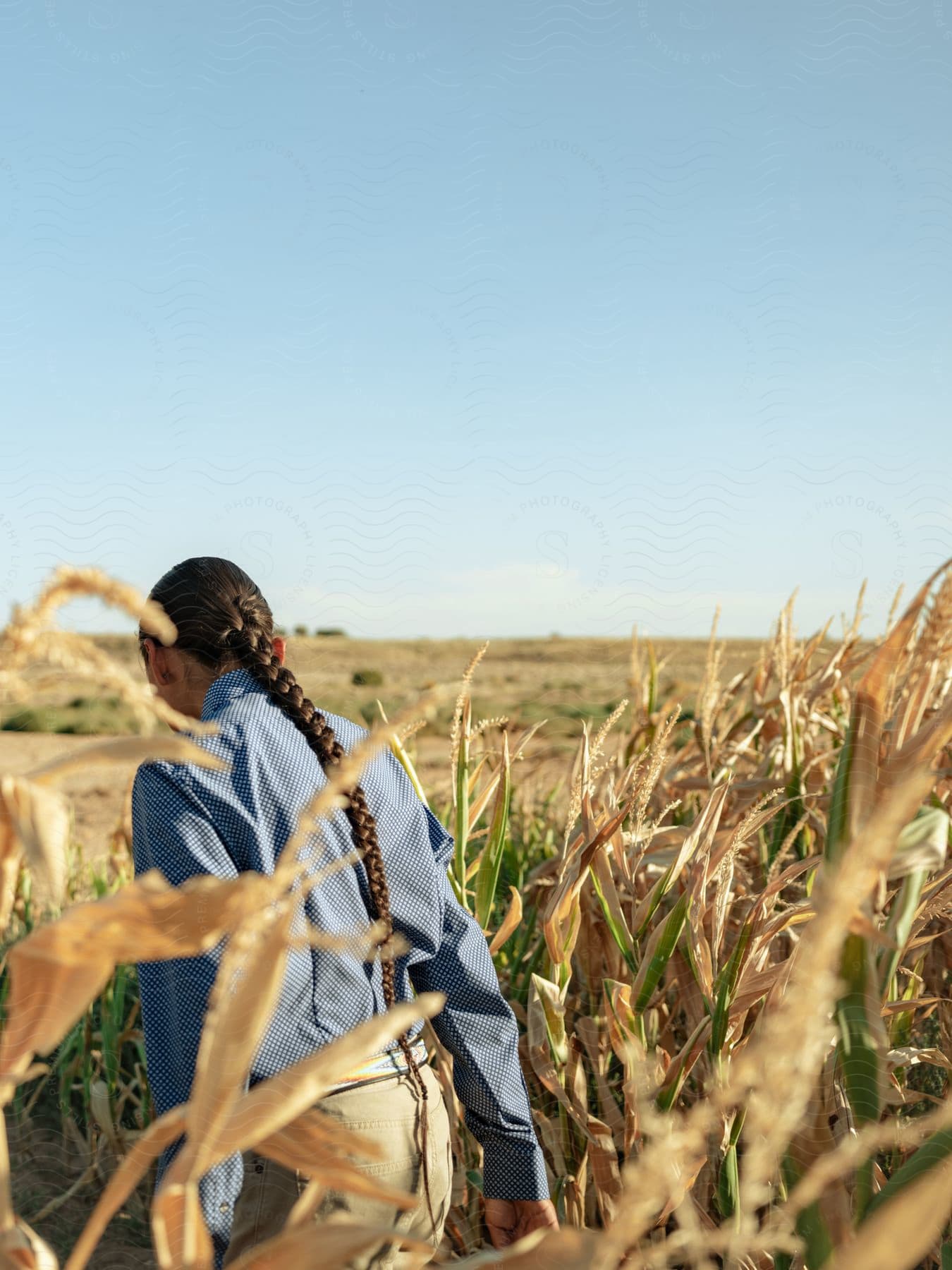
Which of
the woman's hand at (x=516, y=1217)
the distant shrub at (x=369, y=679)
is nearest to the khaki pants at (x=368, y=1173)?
the woman's hand at (x=516, y=1217)

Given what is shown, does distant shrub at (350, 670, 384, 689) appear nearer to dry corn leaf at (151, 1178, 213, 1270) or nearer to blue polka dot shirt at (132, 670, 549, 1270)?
blue polka dot shirt at (132, 670, 549, 1270)

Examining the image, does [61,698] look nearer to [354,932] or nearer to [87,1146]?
[87,1146]

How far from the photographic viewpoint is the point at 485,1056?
3.84 feet

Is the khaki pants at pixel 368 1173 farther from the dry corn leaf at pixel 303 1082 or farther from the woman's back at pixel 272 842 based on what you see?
the dry corn leaf at pixel 303 1082

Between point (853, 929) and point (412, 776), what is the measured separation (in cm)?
111

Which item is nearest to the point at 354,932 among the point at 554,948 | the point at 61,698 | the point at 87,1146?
Answer: the point at 554,948

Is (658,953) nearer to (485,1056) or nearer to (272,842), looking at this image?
(485,1056)

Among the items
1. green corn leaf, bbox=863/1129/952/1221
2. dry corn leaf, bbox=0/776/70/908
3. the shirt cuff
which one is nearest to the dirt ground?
dry corn leaf, bbox=0/776/70/908

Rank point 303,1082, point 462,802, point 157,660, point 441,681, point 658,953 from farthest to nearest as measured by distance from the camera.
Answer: point 441,681 < point 462,802 < point 658,953 < point 157,660 < point 303,1082

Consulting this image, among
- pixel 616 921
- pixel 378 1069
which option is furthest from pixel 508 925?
pixel 378 1069

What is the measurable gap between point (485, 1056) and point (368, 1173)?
21cm

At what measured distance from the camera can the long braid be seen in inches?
42.4

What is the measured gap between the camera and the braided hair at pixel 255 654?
1082 millimetres

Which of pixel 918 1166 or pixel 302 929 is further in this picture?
pixel 302 929
